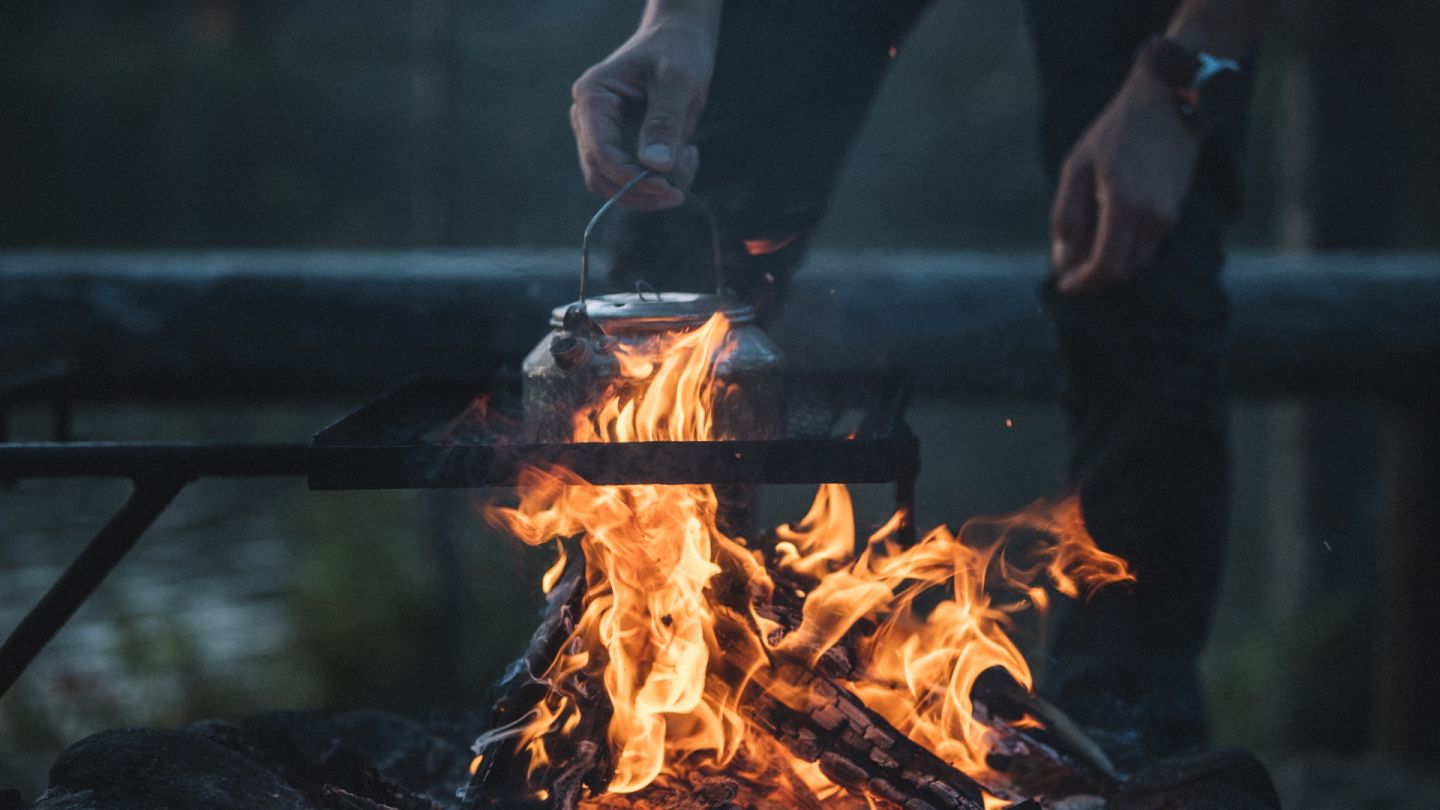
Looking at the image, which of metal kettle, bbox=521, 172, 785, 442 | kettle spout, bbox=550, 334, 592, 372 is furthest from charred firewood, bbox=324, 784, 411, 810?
kettle spout, bbox=550, 334, 592, 372

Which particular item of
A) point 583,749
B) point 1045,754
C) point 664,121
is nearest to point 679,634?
point 583,749

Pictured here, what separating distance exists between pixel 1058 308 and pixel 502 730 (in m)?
1.64

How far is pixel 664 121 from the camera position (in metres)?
2.30

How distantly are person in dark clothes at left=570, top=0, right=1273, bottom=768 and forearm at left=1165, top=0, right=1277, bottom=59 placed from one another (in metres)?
0.07

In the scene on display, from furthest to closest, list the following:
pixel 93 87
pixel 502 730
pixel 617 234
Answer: pixel 93 87 → pixel 617 234 → pixel 502 730

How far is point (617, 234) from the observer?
2861mm

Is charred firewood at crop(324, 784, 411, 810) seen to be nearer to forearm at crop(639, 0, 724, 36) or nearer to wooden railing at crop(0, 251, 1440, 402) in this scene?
forearm at crop(639, 0, 724, 36)

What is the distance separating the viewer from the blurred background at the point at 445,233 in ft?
15.6

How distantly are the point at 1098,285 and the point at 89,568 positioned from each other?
6.57 feet

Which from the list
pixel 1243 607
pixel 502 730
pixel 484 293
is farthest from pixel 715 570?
pixel 1243 607

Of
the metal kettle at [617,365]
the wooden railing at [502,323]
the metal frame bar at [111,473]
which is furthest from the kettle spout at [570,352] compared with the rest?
the wooden railing at [502,323]

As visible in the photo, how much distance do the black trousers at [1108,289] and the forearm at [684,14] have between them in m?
0.33

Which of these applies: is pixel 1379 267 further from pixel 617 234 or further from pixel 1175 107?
pixel 617 234

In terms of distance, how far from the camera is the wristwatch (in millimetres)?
2420
